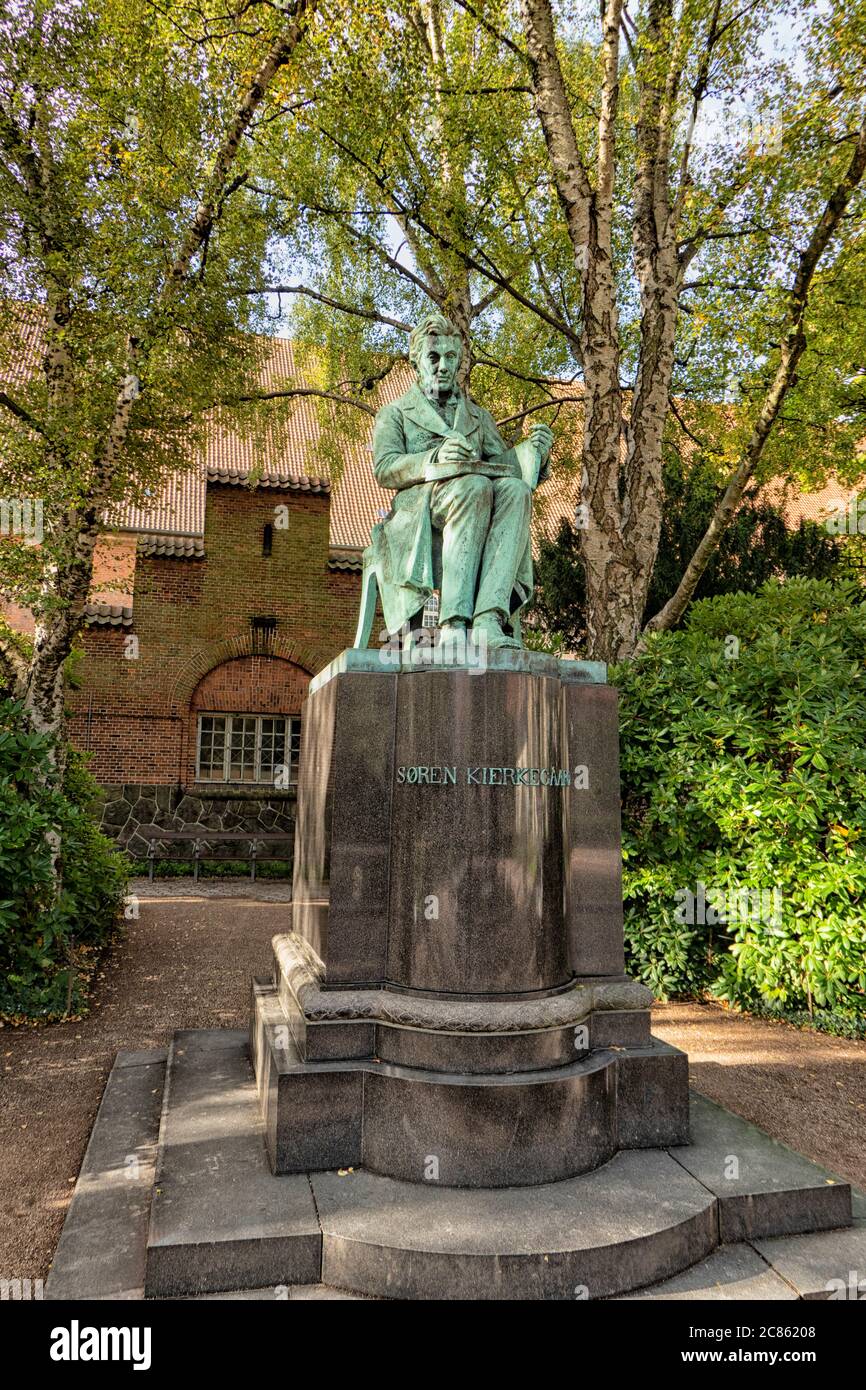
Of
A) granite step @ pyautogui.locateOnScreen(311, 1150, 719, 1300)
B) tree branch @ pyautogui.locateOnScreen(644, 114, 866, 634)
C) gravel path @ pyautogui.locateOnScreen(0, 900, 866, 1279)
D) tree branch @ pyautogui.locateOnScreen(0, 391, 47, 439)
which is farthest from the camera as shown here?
tree branch @ pyautogui.locateOnScreen(644, 114, 866, 634)

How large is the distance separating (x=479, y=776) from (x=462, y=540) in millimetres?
1234

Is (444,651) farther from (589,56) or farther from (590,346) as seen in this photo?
(589,56)

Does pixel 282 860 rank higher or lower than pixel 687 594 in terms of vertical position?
lower

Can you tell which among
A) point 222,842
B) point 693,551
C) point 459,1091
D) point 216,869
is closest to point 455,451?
point 459,1091

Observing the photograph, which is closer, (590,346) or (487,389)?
(590,346)

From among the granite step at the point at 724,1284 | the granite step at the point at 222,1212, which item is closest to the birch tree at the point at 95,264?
the granite step at the point at 222,1212

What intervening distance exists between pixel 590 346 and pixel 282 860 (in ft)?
34.1

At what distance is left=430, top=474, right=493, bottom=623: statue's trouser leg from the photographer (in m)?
4.08

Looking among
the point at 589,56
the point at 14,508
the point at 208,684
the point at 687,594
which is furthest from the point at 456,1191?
the point at 589,56

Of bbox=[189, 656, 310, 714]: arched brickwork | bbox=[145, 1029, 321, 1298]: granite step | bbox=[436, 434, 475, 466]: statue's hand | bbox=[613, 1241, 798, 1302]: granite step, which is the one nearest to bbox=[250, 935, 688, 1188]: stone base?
bbox=[145, 1029, 321, 1298]: granite step

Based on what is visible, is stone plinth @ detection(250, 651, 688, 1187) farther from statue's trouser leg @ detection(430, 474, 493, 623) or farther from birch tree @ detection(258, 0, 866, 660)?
birch tree @ detection(258, 0, 866, 660)

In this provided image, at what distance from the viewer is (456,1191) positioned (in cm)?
313

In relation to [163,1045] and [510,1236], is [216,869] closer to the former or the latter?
[163,1045]

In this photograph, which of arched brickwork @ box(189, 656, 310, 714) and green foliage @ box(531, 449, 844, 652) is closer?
green foliage @ box(531, 449, 844, 652)
